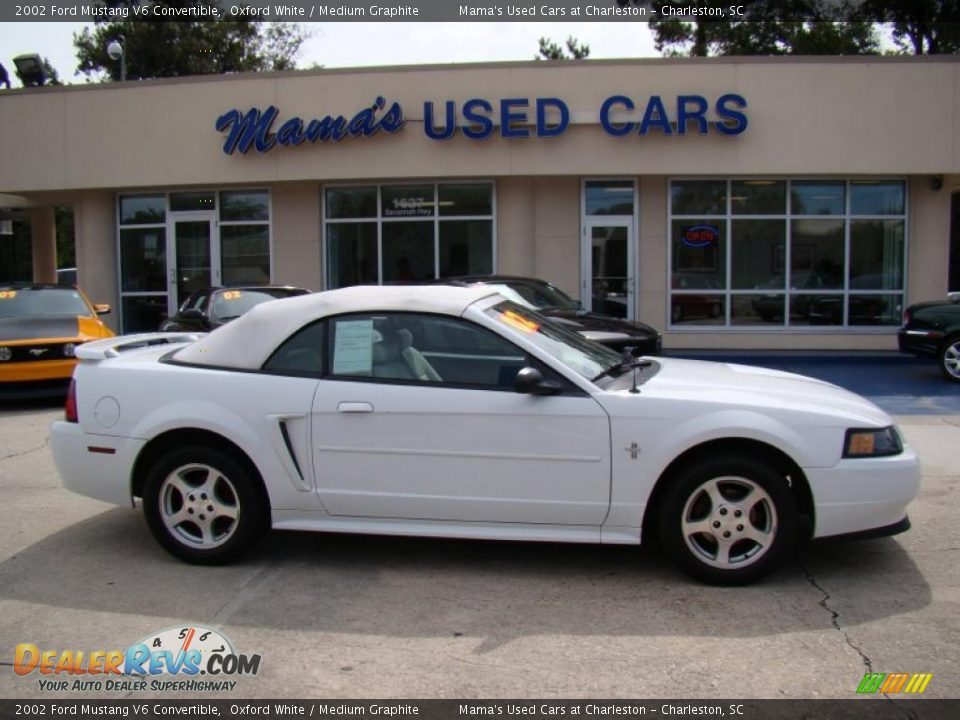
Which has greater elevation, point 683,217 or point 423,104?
point 423,104

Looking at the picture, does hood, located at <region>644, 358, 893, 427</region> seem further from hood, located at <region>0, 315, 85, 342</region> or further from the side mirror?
hood, located at <region>0, 315, 85, 342</region>

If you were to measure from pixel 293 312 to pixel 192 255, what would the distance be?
13.7m

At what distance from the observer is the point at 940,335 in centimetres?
1232

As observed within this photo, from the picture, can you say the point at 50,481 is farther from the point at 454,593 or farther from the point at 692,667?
the point at 692,667

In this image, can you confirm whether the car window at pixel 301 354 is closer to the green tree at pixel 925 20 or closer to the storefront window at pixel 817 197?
the storefront window at pixel 817 197

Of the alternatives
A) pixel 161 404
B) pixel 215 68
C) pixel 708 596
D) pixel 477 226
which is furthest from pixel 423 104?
pixel 215 68

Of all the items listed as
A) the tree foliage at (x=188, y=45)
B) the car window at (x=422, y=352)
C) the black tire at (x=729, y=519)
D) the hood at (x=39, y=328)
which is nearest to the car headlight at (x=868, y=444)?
the black tire at (x=729, y=519)

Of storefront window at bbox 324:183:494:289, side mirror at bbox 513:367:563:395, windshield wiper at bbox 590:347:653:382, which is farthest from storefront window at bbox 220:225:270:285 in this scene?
side mirror at bbox 513:367:563:395

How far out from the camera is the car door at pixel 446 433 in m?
4.61

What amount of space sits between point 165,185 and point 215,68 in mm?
24092

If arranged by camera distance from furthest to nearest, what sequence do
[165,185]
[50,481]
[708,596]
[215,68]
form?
[215,68] < [165,185] < [50,481] < [708,596]

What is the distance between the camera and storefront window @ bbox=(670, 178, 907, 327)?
16172mm

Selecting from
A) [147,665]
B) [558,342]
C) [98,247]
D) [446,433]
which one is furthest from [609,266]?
[147,665]

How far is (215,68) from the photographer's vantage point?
3884 centimetres
